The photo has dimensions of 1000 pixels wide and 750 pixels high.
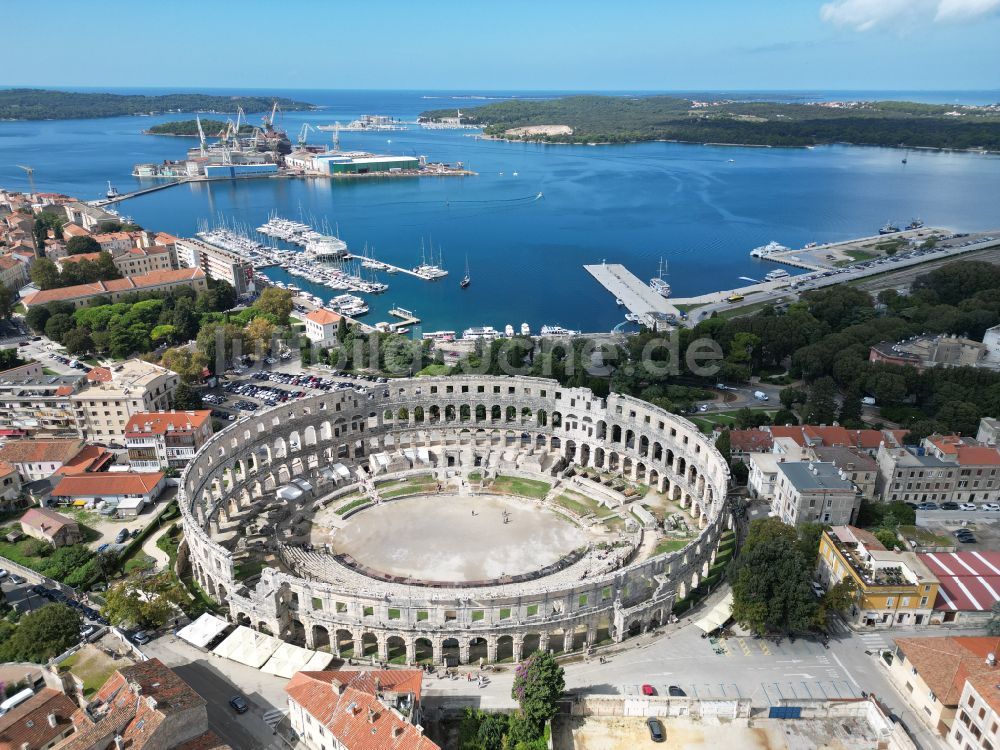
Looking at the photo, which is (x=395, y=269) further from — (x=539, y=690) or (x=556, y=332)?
(x=539, y=690)

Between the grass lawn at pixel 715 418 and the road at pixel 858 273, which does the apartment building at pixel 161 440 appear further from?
the road at pixel 858 273

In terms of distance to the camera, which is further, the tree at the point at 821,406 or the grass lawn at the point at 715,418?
the grass lawn at the point at 715,418

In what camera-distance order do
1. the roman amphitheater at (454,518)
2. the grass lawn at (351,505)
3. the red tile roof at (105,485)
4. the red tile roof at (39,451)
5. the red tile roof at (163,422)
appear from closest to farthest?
the roman amphitheater at (454,518)
the grass lawn at (351,505)
the red tile roof at (105,485)
the red tile roof at (39,451)
the red tile roof at (163,422)

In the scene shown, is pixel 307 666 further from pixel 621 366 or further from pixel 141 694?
pixel 621 366

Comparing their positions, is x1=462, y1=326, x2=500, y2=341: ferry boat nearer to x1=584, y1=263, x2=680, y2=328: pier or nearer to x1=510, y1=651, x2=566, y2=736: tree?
x1=584, y1=263, x2=680, y2=328: pier

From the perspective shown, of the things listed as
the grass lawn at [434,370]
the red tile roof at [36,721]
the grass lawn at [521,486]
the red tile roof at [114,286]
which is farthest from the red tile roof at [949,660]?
the red tile roof at [114,286]

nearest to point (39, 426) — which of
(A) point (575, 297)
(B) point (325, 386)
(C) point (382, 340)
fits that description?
(B) point (325, 386)
